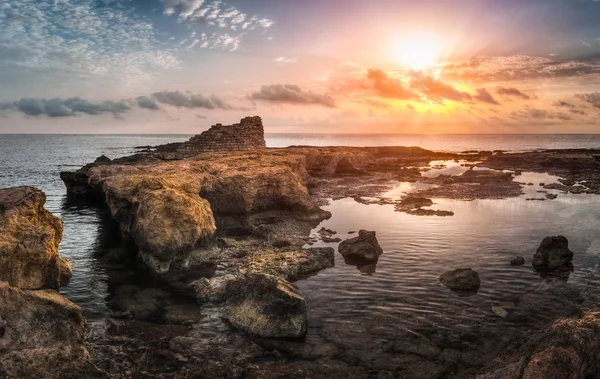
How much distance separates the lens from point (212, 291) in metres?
15.9

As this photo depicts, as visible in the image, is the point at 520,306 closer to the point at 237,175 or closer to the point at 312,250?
the point at 312,250

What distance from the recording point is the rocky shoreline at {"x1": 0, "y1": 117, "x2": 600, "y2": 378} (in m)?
9.73

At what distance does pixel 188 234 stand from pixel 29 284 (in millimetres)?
7693

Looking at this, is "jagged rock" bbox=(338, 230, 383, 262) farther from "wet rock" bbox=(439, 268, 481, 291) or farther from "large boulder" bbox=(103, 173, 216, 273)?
"large boulder" bbox=(103, 173, 216, 273)

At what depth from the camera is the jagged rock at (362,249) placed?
20516 millimetres

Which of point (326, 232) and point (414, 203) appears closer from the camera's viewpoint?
point (326, 232)

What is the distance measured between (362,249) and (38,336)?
46.8 ft

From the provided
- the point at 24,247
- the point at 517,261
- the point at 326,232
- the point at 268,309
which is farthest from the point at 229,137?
the point at 268,309

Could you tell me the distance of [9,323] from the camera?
381 inches

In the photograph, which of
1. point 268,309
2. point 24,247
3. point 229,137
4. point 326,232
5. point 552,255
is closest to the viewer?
point 24,247

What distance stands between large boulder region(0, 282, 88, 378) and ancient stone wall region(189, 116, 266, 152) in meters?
28.9

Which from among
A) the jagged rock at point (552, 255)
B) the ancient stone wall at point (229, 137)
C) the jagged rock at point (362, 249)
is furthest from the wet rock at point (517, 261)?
the ancient stone wall at point (229, 137)

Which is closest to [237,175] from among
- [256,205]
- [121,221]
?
[256,205]

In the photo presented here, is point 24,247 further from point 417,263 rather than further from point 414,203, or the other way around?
point 414,203
